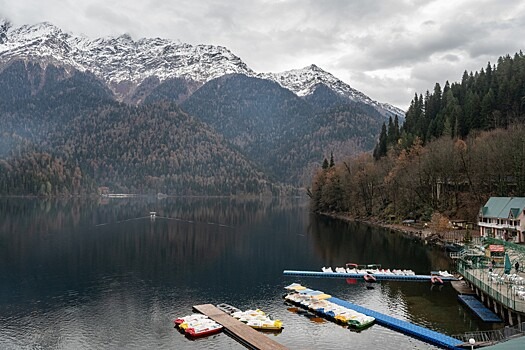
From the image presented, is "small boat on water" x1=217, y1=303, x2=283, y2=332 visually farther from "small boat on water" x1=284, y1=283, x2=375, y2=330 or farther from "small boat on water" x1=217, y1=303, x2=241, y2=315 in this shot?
"small boat on water" x1=284, y1=283, x2=375, y2=330

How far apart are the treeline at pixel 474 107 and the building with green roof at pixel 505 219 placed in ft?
175

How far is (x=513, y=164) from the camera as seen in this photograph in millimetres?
105938

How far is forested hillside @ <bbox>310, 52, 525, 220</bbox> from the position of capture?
114 metres

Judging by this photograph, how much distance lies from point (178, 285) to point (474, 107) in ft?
405

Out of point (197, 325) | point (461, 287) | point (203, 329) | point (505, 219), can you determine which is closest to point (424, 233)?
point (505, 219)

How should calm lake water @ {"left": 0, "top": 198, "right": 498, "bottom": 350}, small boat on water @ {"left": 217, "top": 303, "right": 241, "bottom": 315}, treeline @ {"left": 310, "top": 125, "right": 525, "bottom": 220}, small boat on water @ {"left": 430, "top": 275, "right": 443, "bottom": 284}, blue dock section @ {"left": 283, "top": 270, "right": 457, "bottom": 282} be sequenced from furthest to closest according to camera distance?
treeline @ {"left": 310, "top": 125, "right": 525, "bottom": 220} → blue dock section @ {"left": 283, "top": 270, "right": 457, "bottom": 282} → small boat on water @ {"left": 430, "top": 275, "right": 443, "bottom": 284} → small boat on water @ {"left": 217, "top": 303, "right": 241, "bottom": 315} → calm lake water @ {"left": 0, "top": 198, "right": 498, "bottom": 350}

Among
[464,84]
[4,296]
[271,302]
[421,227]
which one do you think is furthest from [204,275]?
[464,84]

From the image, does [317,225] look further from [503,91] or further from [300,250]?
[503,91]

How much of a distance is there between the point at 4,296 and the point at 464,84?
572 feet

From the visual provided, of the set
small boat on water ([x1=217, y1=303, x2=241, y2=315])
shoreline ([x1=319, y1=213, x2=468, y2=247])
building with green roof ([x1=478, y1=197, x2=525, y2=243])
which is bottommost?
small boat on water ([x1=217, y1=303, x2=241, y2=315])

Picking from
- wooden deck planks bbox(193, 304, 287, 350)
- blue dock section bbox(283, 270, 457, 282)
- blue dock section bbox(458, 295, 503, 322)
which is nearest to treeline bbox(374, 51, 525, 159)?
blue dock section bbox(283, 270, 457, 282)

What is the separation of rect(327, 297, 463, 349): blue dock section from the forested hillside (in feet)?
204

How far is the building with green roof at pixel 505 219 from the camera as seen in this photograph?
298 feet

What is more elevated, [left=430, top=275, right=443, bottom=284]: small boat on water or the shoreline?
the shoreline
